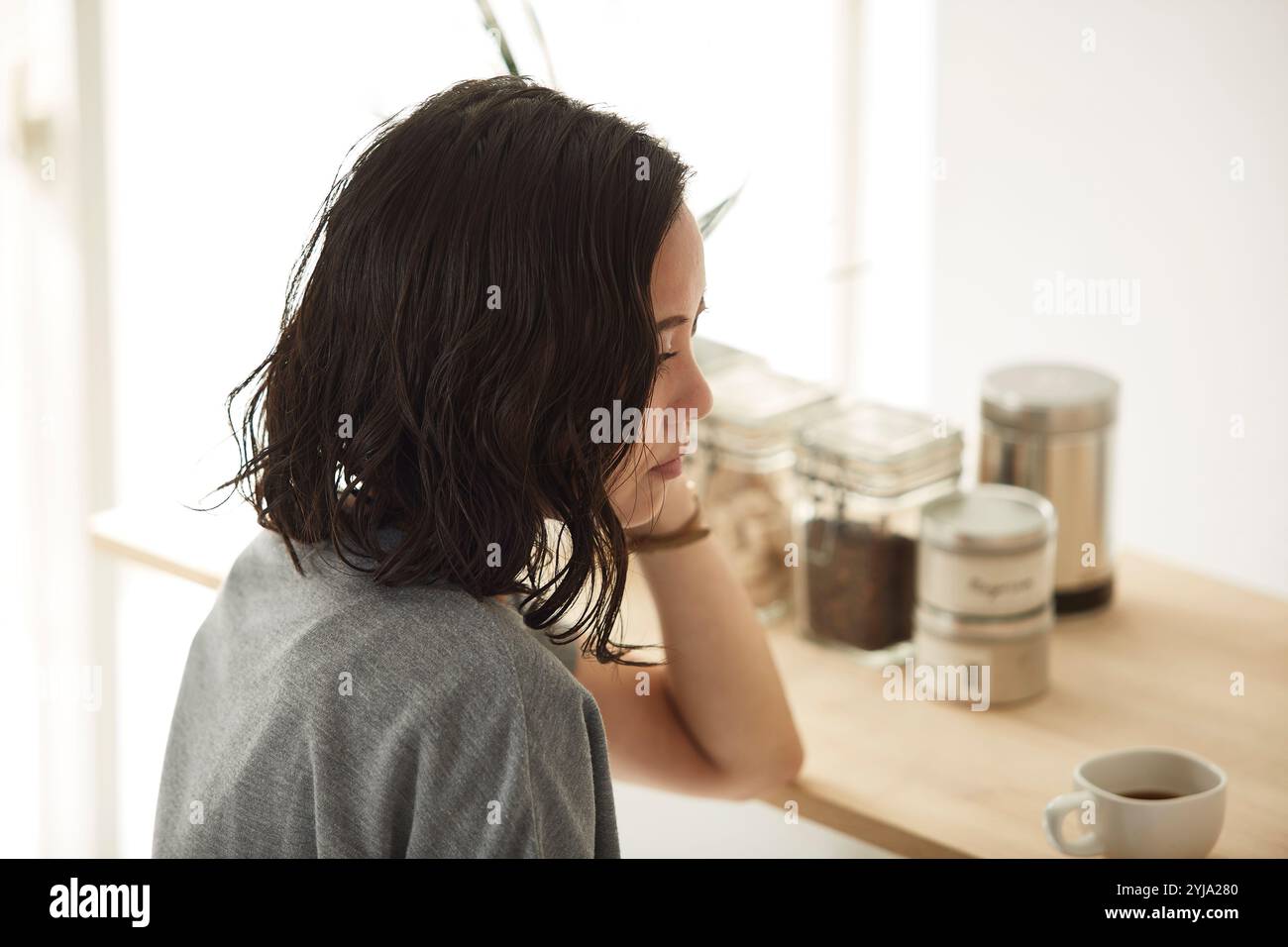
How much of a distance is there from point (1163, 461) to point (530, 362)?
1600mm

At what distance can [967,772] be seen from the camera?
109 cm

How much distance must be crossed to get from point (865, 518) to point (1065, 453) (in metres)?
0.20

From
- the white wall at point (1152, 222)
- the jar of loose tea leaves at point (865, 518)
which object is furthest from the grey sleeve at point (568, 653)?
the white wall at point (1152, 222)

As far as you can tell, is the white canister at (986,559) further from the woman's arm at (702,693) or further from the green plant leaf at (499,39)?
the green plant leaf at (499,39)

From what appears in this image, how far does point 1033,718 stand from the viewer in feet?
3.81

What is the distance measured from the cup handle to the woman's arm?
0.21 m

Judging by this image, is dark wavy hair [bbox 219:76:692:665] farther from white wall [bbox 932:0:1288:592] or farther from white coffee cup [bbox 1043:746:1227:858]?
white wall [bbox 932:0:1288:592]

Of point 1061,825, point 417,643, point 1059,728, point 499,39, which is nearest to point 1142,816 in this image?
point 1061,825

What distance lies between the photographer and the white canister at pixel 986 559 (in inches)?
45.1

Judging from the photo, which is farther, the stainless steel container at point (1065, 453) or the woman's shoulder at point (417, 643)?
the stainless steel container at point (1065, 453)

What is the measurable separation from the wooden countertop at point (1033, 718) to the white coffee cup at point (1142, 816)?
5 centimetres

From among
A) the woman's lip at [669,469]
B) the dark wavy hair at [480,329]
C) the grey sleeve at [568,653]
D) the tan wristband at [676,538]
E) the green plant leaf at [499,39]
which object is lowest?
the grey sleeve at [568,653]

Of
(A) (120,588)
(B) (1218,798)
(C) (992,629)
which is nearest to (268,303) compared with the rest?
(A) (120,588)
